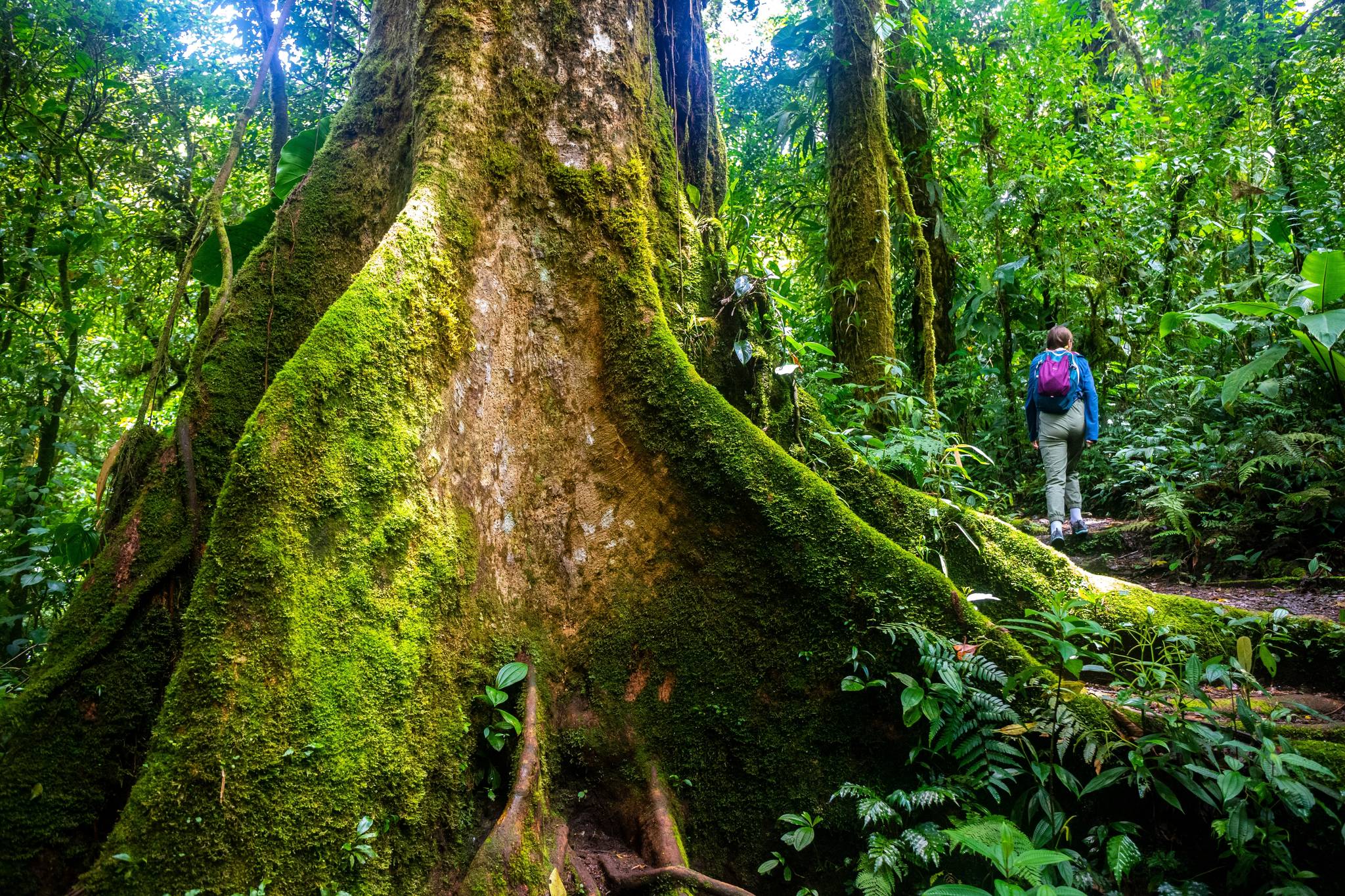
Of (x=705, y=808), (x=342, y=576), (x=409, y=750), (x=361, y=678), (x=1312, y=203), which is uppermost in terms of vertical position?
(x=1312, y=203)

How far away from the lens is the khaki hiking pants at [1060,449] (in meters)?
6.93

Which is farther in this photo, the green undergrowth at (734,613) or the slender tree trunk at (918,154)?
the slender tree trunk at (918,154)

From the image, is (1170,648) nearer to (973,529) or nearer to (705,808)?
(973,529)

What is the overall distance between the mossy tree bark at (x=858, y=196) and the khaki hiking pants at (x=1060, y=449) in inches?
82.0

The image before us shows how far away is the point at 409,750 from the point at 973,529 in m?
2.87

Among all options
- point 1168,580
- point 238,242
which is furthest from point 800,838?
point 1168,580

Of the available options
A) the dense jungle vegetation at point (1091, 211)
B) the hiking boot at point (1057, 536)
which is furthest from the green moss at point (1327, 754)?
the hiking boot at point (1057, 536)

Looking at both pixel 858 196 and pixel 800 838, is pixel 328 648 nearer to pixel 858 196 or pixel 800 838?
pixel 800 838

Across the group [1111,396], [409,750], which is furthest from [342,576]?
[1111,396]

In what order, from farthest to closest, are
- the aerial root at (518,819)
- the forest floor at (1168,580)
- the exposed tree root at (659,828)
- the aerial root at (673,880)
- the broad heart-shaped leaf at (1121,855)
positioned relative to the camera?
the forest floor at (1168,580) < the exposed tree root at (659,828) < the aerial root at (673,880) < the aerial root at (518,819) < the broad heart-shaped leaf at (1121,855)

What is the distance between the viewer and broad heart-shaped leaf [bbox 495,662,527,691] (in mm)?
2660

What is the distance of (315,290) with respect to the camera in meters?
3.40

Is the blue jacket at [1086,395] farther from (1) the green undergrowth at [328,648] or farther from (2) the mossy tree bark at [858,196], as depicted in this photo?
(1) the green undergrowth at [328,648]

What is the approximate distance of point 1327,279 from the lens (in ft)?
9.83
